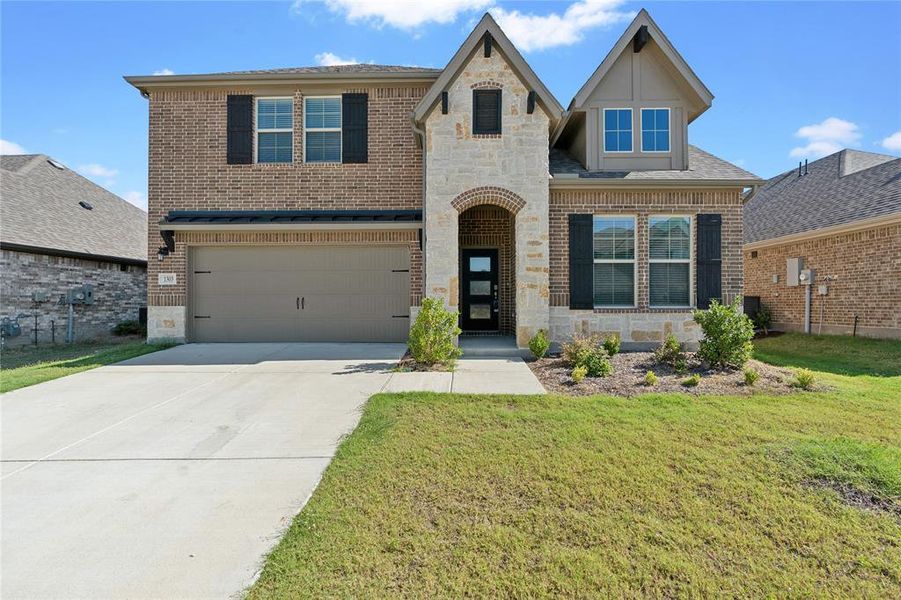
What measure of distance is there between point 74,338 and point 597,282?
45.3ft

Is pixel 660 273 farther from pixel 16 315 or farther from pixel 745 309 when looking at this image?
pixel 16 315

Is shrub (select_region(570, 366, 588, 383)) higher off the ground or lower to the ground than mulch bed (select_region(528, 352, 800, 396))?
higher

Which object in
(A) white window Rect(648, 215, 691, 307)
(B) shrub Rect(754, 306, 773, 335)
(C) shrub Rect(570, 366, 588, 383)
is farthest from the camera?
(B) shrub Rect(754, 306, 773, 335)

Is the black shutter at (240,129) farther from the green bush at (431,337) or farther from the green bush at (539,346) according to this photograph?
the green bush at (539,346)

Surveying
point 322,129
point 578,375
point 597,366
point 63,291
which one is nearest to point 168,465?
point 578,375

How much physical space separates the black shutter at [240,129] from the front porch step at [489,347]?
6.94m

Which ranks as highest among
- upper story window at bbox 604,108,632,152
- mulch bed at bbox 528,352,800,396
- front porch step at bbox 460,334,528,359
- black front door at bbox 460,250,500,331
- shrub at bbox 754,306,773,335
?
upper story window at bbox 604,108,632,152

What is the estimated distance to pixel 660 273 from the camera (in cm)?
976

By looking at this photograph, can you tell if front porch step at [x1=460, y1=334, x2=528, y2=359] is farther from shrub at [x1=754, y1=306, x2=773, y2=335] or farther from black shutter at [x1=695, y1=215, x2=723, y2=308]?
shrub at [x1=754, y1=306, x2=773, y2=335]

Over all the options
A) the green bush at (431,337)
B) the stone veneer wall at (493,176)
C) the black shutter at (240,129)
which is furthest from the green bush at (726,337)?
the black shutter at (240,129)

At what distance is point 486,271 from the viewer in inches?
469

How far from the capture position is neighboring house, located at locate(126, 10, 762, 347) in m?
9.32

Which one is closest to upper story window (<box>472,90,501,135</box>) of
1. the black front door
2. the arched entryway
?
the arched entryway

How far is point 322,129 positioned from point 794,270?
47.7ft
